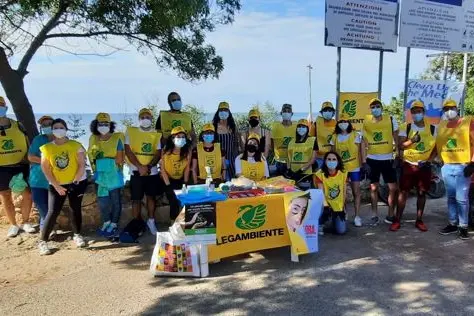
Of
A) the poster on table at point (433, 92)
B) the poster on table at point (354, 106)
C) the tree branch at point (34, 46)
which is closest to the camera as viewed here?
the tree branch at point (34, 46)

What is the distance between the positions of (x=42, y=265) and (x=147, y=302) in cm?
188

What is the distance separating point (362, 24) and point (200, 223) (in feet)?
19.5

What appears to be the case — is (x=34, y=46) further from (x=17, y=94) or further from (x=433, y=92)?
(x=433, y=92)

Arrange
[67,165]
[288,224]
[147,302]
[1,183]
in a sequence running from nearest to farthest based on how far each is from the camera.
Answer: [147,302]
[288,224]
[67,165]
[1,183]

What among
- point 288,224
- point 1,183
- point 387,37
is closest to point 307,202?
point 288,224

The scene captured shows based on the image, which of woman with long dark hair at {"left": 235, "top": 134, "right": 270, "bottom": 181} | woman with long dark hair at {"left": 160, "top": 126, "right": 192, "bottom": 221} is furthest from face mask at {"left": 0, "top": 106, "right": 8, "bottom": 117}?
woman with long dark hair at {"left": 235, "top": 134, "right": 270, "bottom": 181}

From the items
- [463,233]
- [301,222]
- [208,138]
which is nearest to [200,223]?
[301,222]

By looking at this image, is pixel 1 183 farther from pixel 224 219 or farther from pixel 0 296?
pixel 224 219

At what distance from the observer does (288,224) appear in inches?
213

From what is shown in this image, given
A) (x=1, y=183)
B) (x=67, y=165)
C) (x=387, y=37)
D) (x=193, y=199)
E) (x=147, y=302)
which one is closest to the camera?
(x=147, y=302)

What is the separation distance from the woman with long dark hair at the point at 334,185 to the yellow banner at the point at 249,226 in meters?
1.22

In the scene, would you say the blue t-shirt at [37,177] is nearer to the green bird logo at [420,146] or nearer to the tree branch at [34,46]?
the tree branch at [34,46]

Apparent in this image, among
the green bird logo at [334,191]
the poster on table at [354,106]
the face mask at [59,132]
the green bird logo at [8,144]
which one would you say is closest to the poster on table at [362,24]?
the poster on table at [354,106]

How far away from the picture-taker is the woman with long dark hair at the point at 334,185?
6402 mm
